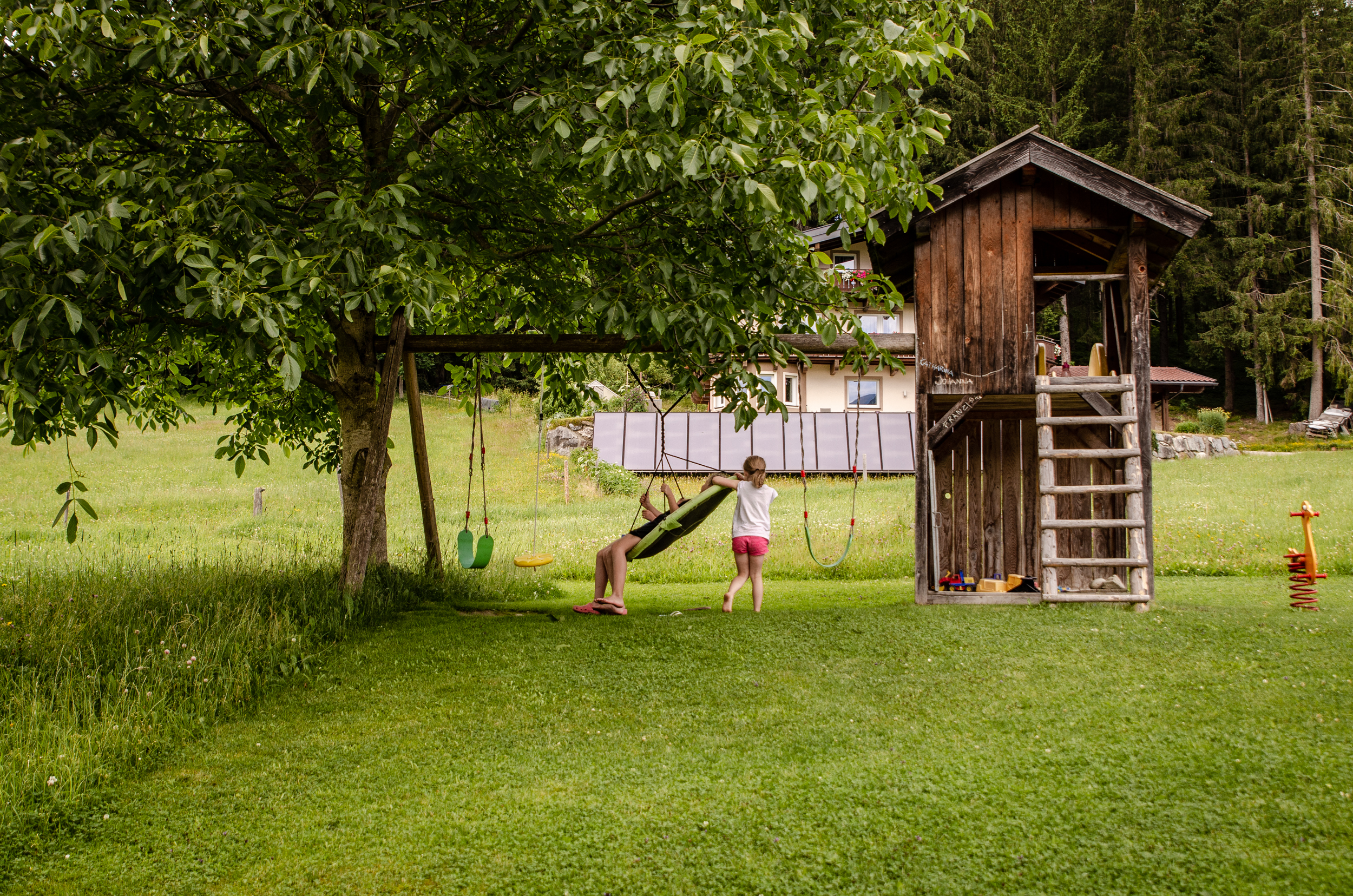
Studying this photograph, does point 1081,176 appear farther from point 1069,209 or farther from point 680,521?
point 680,521

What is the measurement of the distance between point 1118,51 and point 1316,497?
1239 inches

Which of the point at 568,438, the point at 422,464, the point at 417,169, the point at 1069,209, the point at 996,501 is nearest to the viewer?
the point at 417,169

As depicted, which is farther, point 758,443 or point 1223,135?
point 1223,135

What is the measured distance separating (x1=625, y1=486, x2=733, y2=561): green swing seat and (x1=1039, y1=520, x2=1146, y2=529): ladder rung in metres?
3.05

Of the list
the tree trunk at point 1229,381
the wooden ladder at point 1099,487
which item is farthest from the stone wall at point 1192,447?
the wooden ladder at point 1099,487

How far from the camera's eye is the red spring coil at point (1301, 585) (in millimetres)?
8461

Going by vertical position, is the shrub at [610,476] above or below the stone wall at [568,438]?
below

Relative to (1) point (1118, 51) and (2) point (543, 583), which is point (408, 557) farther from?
(1) point (1118, 51)

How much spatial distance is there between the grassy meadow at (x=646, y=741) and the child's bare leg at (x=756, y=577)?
Result: 0.53ft

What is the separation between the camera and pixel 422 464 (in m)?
9.91

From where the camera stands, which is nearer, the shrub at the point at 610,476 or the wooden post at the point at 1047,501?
the wooden post at the point at 1047,501

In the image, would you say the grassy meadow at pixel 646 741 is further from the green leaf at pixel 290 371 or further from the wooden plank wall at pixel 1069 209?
the wooden plank wall at pixel 1069 209

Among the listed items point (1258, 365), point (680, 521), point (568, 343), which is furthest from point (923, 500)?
point (1258, 365)

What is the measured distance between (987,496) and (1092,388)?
8.64 feet
